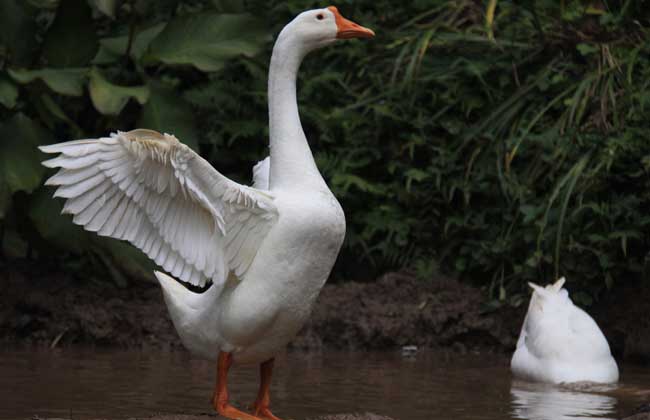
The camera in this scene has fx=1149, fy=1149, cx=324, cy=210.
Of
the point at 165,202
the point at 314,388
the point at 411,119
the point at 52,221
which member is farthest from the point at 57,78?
the point at 165,202

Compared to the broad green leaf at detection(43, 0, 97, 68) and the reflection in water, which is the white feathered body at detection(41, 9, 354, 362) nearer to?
the reflection in water

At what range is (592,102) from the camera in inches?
385

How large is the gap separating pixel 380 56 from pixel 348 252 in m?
1.96

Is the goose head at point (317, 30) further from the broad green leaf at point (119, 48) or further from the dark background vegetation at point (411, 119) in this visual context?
the broad green leaf at point (119, 48)

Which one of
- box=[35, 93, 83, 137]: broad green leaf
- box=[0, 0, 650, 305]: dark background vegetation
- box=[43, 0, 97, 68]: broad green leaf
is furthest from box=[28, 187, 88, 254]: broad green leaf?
box=[43, 0, 97, 68]: broad green leaf

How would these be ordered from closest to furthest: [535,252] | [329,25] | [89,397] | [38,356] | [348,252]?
[329,25], [89,397], [38,356], [535,252], [348,252]

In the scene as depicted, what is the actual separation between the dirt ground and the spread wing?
11.1 ft

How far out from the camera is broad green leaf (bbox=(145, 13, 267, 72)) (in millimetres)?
9383

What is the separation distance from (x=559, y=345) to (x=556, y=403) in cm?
129

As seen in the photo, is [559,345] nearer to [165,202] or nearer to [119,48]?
[165,202]

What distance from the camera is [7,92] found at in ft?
29.2

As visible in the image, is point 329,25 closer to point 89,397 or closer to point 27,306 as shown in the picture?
point 89,397

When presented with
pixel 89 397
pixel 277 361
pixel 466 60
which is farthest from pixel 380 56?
pixel 89 397

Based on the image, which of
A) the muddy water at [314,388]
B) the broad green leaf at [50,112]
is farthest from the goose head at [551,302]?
the broad green leaf at [50,112]
